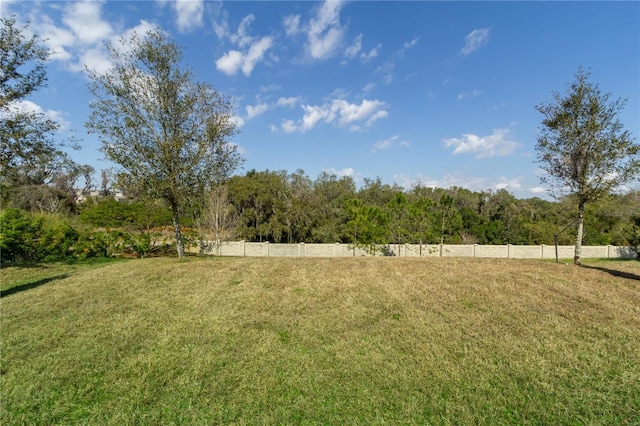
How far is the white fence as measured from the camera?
18.4 metres

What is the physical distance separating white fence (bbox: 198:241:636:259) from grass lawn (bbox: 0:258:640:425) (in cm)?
1162

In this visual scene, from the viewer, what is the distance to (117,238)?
1391cm

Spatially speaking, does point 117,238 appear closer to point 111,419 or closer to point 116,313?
point 116,313

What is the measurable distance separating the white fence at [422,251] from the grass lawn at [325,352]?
1162cm

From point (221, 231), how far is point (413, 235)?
12583 millimetres

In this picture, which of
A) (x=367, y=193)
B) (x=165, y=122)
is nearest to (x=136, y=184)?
(x=165, y=122)

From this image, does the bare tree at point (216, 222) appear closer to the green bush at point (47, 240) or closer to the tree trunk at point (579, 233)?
the green bush at point (47, 240)

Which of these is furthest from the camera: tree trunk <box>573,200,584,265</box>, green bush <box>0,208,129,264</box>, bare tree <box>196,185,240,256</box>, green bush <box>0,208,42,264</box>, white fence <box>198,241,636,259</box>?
bare tree <box>196,185,240,256</box>

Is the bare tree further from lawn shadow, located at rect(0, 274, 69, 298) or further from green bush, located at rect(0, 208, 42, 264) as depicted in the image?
lawn shadow, located at rect(0, 274, 69, 298)

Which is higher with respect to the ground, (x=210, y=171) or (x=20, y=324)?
(x=210, y=171)

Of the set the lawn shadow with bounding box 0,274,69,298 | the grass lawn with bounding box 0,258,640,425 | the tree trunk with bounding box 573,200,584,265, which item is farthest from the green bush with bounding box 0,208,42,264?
the tree trunk with bounding box 573,200,584,265

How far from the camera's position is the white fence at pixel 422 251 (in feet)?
Result: 60.3

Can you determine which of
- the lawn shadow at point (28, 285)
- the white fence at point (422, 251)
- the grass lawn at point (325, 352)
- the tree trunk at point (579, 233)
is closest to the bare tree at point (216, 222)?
the white fence at point (422, 251)

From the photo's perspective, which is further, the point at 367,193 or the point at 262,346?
the point at 367,193
